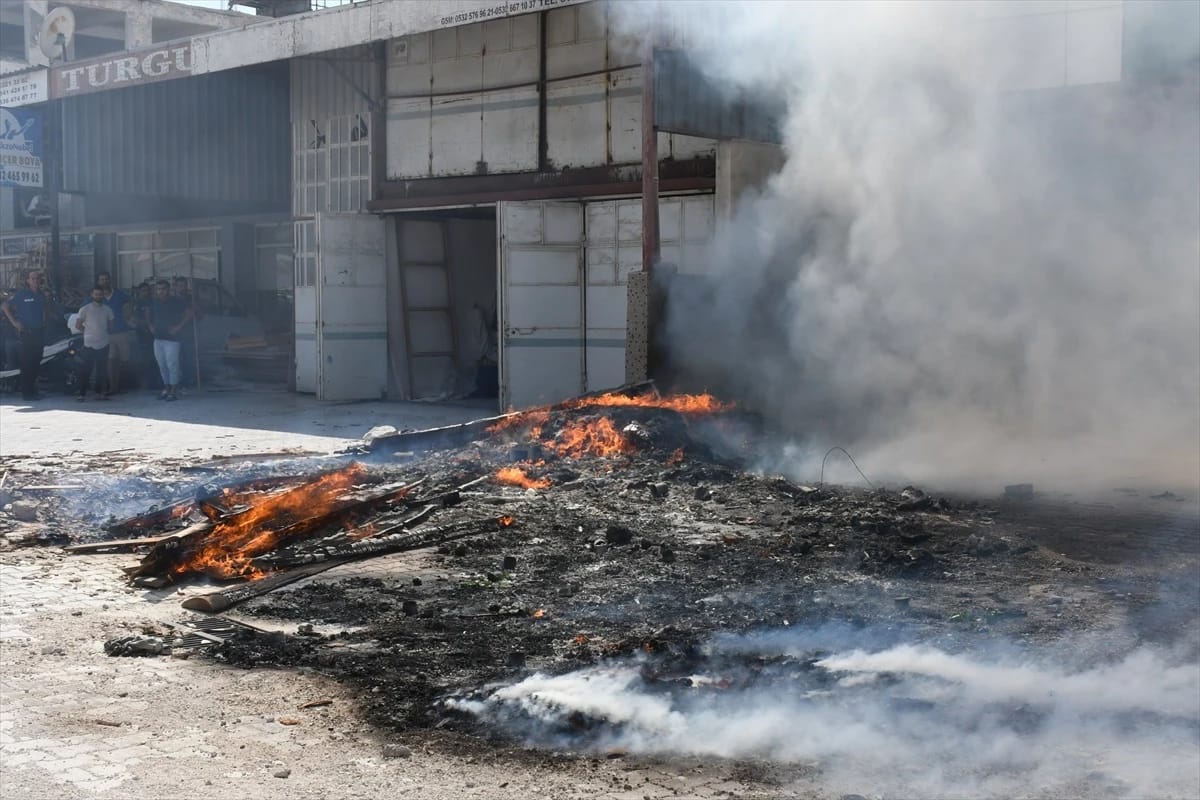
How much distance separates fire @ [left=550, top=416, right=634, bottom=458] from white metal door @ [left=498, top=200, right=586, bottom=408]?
5.07 m

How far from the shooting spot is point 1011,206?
1023 cm

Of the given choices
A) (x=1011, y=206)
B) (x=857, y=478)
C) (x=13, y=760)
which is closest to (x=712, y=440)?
(x=857, y=478)

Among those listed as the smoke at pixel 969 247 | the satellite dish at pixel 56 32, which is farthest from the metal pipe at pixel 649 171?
the satellite dish at pixel 56 32

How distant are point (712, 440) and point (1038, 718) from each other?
17.9 ft

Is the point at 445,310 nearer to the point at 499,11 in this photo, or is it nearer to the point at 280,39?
the point at 280,39

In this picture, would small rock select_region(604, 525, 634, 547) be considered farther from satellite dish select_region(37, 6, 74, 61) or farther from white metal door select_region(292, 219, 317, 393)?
satellite dish select_region(37, 6, 74, 61)

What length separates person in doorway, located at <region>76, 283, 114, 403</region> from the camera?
655 inches

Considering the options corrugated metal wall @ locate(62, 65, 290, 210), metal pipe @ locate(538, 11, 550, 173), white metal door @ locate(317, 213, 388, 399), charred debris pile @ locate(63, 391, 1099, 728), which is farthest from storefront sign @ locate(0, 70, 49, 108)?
charred debris pile @ locate(63, 391, 1099, 728)

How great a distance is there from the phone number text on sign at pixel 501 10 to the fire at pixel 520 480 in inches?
220

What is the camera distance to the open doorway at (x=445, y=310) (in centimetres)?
1712

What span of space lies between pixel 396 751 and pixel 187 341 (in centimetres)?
1604

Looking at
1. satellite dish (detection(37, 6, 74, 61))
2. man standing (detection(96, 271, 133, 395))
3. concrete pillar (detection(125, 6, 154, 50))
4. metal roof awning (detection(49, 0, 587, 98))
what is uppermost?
concrete pillar (detection(125, 6, 154, 50))

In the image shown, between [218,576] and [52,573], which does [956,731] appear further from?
[52,573]

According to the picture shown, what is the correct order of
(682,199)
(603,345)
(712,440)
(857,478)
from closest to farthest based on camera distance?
(857,478) < (712,440) < (682,199) < (603,345)
